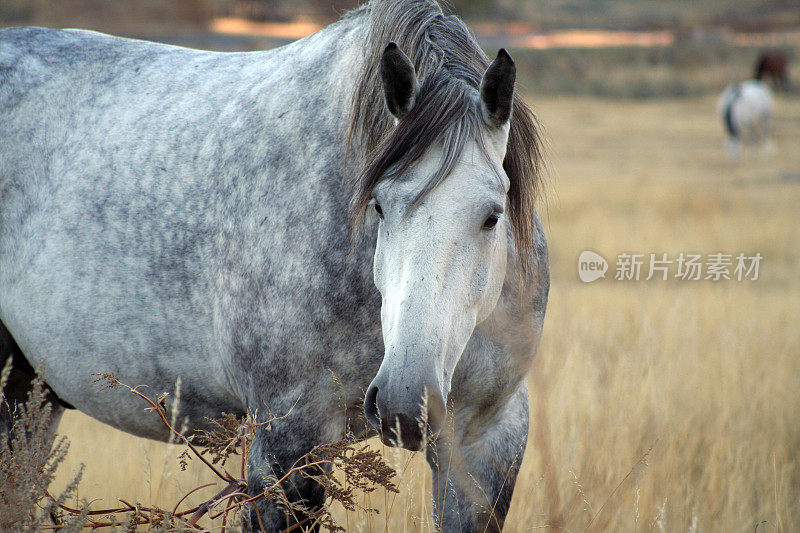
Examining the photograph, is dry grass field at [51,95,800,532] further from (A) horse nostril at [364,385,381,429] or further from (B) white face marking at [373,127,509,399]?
(B) white face marking at [373,127,509,399]

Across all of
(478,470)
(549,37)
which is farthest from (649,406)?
(549,37)

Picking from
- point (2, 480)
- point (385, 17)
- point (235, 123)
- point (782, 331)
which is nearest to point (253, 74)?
point (235, 123)

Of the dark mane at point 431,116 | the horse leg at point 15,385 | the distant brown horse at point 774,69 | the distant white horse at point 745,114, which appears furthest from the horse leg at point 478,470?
the distant brown horse at point 774,69

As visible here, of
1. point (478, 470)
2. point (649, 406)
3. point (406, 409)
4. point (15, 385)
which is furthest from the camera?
point (649, 406)

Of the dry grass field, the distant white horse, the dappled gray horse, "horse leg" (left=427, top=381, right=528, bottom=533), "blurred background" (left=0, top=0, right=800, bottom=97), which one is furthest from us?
"blurred background" (left=0, top=0, right=800, bottom=97)

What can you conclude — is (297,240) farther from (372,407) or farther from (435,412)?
(435,412)

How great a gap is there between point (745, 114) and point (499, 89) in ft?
69.6

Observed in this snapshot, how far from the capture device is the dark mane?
1.85m

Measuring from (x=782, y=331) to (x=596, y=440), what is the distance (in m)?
2.65

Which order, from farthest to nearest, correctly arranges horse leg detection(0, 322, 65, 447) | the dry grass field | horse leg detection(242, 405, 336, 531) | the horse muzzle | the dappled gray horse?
the dry grass field → horse leg detection(0, 322, 65, 447) → horse leg detection(242, 405, 336, 531) → the dappled gray horse → the horse muzzle

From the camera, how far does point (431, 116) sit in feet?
6.07

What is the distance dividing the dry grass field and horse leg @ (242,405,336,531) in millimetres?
266

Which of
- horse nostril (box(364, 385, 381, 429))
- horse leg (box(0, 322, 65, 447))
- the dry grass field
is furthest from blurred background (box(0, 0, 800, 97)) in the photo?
horse nostril (box(364, 385, 381, 429))

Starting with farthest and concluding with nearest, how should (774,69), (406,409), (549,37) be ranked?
(549,37) → (774,69) → (406,409)
